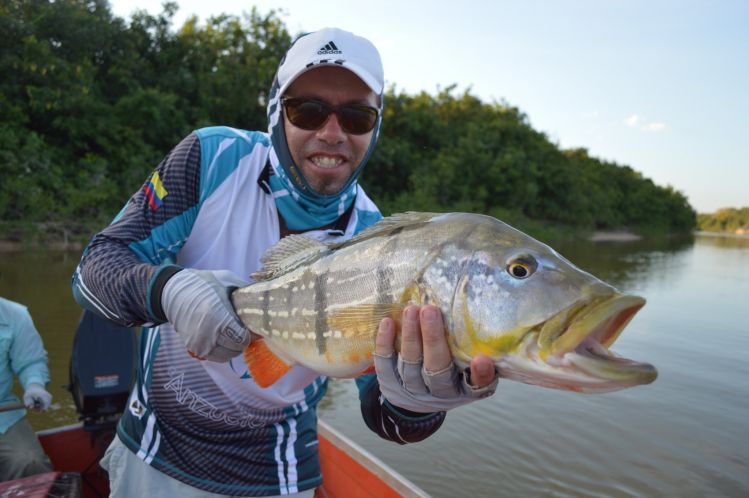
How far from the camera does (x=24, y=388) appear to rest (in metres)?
4.18

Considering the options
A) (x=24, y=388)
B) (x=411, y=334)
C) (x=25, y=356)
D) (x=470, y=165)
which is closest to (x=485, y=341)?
(x=411, y=334)

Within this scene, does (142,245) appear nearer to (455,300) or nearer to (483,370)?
(455,300)

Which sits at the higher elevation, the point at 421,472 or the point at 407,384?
the point at 407,384

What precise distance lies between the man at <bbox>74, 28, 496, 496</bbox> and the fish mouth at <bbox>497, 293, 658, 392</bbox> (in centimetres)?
66

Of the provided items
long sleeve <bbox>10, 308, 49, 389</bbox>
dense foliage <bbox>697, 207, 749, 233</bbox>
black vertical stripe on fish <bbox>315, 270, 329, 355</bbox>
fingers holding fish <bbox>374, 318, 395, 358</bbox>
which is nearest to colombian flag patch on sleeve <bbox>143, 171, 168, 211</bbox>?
black vertical stripe on fish <bbox>315, 270, 329, 355</bbox>

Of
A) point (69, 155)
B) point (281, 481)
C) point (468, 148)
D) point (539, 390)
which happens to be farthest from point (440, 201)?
point (281, 481)

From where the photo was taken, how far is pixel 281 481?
2.36 m

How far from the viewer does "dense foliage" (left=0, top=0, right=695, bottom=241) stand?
1928cm

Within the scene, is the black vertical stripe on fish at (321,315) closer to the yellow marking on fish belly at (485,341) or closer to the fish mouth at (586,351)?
the yellow marking on fish belly at (485,341)

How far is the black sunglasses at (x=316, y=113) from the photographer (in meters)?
2.33

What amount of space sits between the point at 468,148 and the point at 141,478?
36874mm

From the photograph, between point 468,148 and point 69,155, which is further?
point 468,148

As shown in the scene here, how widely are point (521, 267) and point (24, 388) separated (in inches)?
163

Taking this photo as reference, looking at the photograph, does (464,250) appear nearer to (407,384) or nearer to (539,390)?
(407,384)
